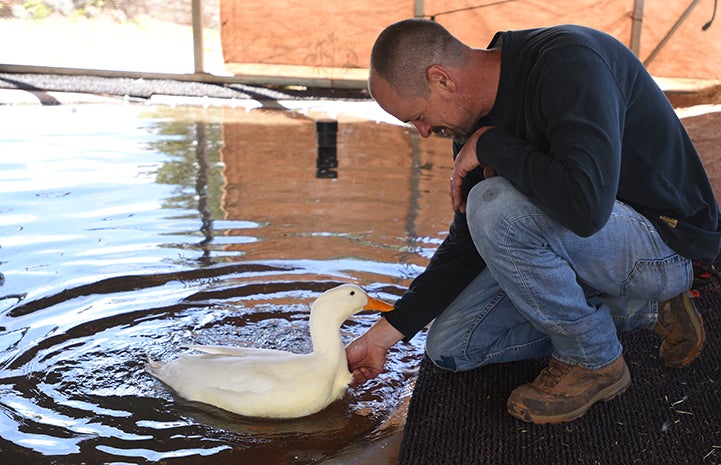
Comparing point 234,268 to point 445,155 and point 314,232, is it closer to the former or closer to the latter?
point 314,232

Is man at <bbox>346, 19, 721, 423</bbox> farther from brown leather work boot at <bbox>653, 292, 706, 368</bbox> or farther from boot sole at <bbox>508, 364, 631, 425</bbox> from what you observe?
brown leather work boot at <bbox>653, 292, 706, 368</bbox>

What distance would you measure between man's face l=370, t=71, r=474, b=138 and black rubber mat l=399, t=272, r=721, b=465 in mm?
851

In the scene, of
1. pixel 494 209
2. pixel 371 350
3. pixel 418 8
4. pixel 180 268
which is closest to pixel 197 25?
pixel 418 8

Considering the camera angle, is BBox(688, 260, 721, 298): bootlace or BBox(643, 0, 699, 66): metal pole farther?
BBox(643, 0, 699, 66): metal pole

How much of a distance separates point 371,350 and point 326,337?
16cm

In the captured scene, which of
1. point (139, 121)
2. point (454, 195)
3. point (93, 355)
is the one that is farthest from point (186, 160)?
point (454, 195)

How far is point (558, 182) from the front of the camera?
2109mm

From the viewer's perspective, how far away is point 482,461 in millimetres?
2238

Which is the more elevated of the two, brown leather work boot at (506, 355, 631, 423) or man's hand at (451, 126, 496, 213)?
man's hand at (451, 126, 496, 213)

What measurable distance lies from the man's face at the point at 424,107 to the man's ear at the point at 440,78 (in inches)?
0.4

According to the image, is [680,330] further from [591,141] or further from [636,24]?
[636,24]

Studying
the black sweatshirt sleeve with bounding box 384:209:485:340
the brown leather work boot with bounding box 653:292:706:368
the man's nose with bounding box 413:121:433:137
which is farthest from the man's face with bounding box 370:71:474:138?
the brown leather work boot with bounding box 653:292:706:368

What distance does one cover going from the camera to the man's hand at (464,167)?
238cm

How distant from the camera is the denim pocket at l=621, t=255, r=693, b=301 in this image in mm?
2387
